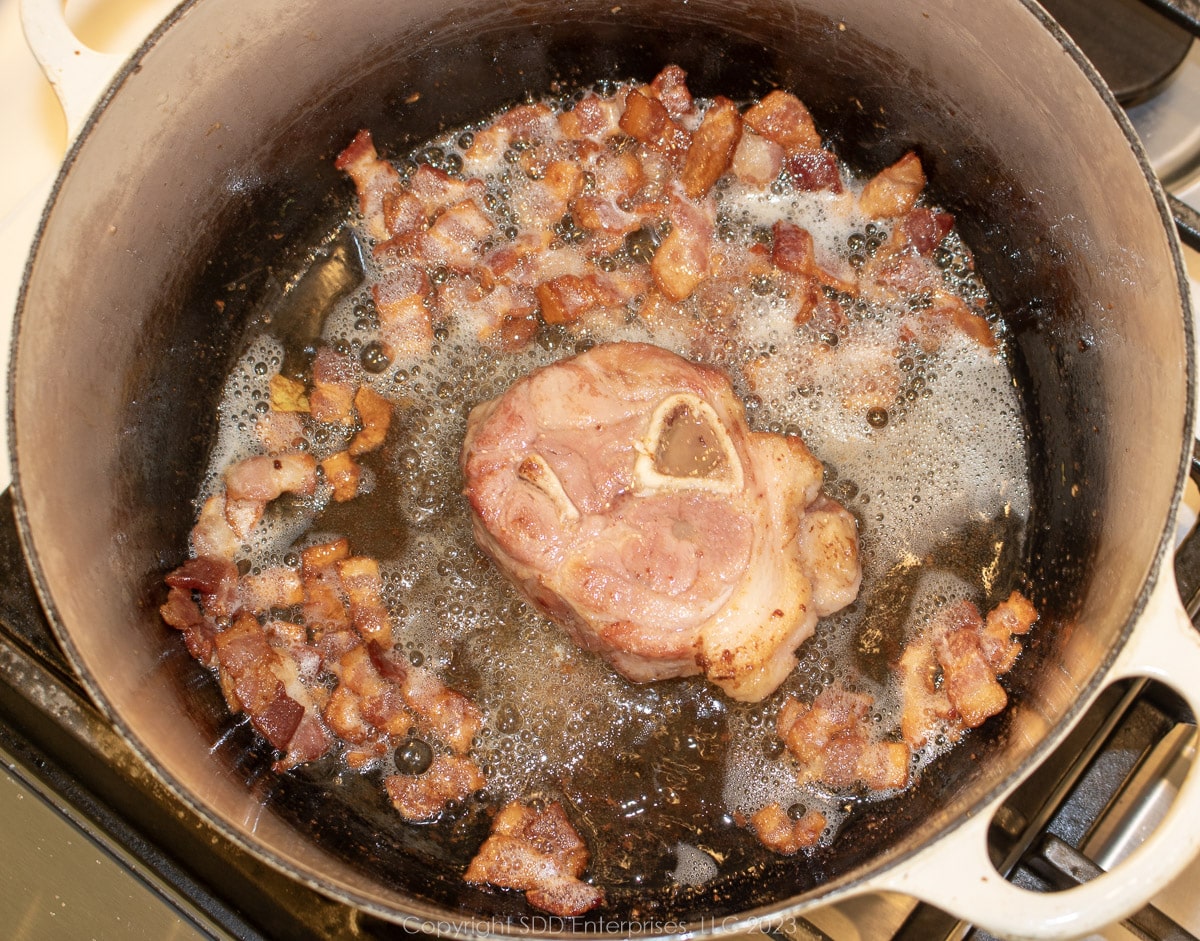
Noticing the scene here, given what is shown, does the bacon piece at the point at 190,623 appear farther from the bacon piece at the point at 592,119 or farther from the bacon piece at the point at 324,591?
the bacon piece at the point at 592,119

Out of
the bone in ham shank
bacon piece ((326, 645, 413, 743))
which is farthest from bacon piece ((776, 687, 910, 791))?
bacon piece ((326, 645, 413, 743))

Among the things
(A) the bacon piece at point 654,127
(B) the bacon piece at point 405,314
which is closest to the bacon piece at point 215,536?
(B) the bacon piece at point 405,314

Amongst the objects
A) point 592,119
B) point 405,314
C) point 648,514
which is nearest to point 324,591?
point 405,314

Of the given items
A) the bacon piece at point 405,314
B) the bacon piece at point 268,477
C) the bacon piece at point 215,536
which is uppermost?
the bacon piece at point 405,314

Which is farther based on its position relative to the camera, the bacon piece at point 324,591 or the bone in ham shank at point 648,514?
the bacon piece at point 324,591

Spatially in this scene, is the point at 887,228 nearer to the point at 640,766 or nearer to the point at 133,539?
the point at 640,766

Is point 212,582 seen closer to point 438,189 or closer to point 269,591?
point 269,591

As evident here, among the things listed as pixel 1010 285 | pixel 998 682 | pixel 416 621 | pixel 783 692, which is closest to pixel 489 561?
pixel 416 621
